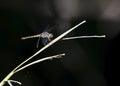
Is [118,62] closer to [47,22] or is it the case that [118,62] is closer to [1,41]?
[47,22]

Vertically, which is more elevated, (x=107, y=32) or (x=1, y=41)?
(x=1, y=41)

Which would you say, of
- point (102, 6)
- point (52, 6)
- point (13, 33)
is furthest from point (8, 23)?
point (102, 6)

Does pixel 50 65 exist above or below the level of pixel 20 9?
below

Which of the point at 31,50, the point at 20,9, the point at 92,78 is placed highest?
the point at 20,9

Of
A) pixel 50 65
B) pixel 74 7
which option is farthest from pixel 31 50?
pixel 74 7

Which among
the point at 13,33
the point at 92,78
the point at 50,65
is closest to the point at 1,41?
the point at 13,33

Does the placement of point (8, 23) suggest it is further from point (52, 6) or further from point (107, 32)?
point (107, 32)
